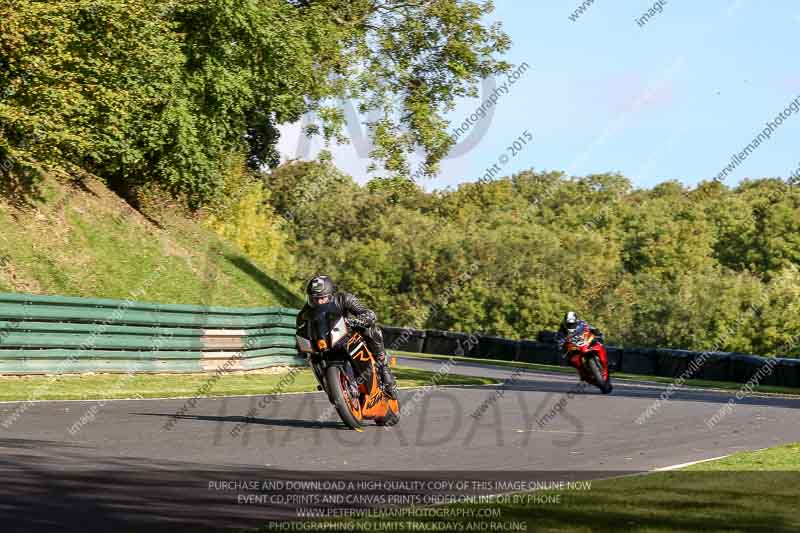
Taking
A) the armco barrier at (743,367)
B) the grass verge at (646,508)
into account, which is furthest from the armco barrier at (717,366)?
the grass verge at (646,508)

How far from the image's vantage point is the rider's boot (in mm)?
14188

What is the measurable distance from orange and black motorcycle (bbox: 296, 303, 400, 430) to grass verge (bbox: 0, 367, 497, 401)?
5063 millimetres

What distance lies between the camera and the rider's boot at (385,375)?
14188 mm

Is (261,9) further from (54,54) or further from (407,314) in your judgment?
(407,314)

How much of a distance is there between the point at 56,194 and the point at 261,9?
6506 millimetres

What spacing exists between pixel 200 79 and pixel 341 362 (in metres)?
16.7

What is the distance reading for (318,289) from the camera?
1355 cm

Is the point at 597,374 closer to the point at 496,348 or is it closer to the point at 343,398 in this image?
the point at 343,398

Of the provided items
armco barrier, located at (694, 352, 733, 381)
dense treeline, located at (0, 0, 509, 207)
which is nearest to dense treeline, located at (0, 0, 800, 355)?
dense treeline, located at (0, 0, 509, 207)

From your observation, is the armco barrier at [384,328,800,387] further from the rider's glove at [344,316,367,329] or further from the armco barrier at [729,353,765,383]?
the rider's glove at [344,316,367,329]

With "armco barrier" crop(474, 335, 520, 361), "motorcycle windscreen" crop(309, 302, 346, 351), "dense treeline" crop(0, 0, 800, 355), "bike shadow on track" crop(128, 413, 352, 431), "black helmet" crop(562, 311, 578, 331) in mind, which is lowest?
"armco barrier" crop(474, 335, 520, 361)

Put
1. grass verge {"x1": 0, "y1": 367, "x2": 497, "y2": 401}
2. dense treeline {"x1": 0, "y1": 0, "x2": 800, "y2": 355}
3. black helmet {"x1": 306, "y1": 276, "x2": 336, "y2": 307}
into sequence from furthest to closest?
dense treeline {"x1": 0, "y1": 0, "x2": 800, "y2": 355} < grass verge {"x1": 0, "y1": 367, "x2": 497, "y2": 401} < black helmet {"x1": 306, "y1": 276, "x2": 336, "y2": 307}

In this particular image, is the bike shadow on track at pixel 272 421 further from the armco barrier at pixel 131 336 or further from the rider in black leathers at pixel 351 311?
the armco barrier at pixel 131 336

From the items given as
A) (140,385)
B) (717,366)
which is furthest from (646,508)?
(717,366)
